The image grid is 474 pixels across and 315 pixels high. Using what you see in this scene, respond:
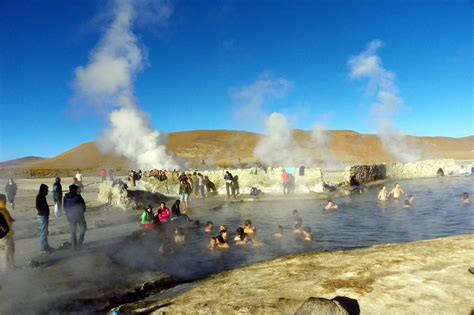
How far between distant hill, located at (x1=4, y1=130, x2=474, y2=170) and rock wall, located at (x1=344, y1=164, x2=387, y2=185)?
4413cm

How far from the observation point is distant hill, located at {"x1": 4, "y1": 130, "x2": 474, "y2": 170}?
9019 centimetres

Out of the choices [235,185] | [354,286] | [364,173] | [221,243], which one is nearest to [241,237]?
[221,243]

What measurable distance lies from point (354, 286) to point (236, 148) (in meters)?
94.2

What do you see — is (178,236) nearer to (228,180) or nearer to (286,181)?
(228,180)

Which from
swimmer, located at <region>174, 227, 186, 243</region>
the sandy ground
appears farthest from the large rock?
swimmer, located at <region>174, 227, 186, 243</region>

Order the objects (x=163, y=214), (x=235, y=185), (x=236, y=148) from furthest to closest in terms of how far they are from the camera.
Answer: (x=236, y=148) → (x=235, y=185) → (x=163, y=214)

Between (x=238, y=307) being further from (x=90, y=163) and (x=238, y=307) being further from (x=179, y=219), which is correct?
(x=90, y=163)

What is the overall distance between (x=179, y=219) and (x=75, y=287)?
7724 millimetres

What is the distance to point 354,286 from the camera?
657 centimetres

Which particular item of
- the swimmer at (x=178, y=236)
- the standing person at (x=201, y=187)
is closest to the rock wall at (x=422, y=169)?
the standing person at (x=201, y=187)

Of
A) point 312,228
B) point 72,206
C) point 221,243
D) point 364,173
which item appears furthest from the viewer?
point 364,173

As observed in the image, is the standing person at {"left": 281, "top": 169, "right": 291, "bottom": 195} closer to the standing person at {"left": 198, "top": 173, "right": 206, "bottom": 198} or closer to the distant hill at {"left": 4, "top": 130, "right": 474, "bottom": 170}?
the standing person at {"left": 198, "top": 173, "right": 206, "bottom": 198}

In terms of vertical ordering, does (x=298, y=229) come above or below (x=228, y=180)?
below

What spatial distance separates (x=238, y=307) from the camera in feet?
20.6
